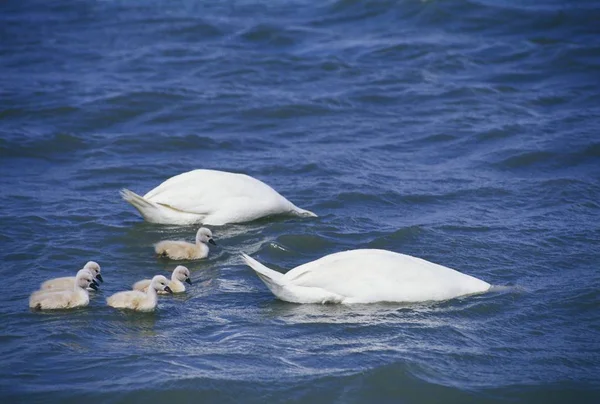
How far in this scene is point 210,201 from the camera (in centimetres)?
1023

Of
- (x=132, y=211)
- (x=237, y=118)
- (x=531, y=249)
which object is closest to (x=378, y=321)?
(x=531, y=249)

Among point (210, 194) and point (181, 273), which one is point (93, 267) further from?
point (210, 194)

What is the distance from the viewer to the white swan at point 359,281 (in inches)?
311

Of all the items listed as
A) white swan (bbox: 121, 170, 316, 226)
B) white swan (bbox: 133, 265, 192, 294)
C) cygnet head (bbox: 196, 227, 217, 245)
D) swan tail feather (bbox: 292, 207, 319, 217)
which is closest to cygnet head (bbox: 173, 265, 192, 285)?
white swan (bbox: 133, 265, 192, 294)

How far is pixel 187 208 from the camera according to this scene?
33.5ft

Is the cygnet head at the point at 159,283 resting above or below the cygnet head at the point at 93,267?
below

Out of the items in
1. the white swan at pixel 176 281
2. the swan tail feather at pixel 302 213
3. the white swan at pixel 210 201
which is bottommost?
the white swan at pixel 176 281

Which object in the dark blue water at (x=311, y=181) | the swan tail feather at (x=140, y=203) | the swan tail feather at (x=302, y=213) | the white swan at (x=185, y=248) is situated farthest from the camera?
the swan tail feather at (x=302, y=213)

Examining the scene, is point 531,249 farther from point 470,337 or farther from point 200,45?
point 200,45

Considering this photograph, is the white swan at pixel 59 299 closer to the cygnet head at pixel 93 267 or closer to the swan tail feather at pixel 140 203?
the cygnet head at pixel 93 267

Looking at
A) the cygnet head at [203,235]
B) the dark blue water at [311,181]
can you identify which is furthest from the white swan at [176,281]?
the cygnet head at [203,235]

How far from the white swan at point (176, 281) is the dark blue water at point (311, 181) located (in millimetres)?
189

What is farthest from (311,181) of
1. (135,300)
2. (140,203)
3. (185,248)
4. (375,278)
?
(135,300)

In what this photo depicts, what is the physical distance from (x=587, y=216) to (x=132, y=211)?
4513 millimetres
